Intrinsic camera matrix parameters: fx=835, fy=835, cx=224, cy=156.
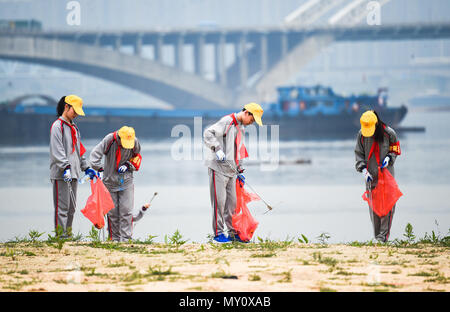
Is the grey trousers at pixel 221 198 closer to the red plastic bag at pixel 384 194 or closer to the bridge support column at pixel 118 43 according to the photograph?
the red plastic bag at pixel 384 194

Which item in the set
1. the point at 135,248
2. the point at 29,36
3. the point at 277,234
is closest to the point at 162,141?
the point at 29,36

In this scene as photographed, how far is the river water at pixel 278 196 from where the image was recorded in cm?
1283

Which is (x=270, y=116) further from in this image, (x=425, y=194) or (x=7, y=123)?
(x=425, y=194)

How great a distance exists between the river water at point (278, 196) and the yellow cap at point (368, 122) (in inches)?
84.4

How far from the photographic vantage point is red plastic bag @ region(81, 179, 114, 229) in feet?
25.3

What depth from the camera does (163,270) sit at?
19.5ft

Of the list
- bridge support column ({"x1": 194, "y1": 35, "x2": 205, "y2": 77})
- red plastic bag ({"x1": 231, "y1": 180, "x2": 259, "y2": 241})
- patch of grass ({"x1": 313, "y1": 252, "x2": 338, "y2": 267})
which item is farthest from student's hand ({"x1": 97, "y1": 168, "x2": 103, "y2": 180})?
bridge support column ({"x1": 194, "y1": 35, "x2": 205, "y2": 77})

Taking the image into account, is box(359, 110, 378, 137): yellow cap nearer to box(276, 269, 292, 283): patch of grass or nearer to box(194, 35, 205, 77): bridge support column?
box(276, 269, 292, 283): patch of grass

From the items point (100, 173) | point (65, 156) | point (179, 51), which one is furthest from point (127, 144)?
point (179, 51)

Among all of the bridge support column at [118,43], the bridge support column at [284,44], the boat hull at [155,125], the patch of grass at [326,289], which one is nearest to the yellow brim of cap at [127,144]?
the patch of grass at [326,289]

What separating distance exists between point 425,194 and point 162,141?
3645cm

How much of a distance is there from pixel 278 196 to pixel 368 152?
508 inches

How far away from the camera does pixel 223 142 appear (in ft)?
25.6

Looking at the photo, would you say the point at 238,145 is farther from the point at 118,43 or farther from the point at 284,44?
the point at 284,44
